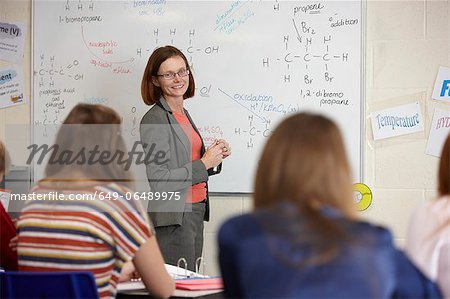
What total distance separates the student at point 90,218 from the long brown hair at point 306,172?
0.64 m

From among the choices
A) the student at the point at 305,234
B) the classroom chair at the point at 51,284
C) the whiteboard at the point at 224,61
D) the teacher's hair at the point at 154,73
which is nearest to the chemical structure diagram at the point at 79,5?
the whiteboard at the point at 224,61

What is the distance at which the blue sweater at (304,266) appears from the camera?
135cm

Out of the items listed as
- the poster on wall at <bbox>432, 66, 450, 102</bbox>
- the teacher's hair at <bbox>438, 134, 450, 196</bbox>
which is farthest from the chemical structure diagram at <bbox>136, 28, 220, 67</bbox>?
the teacher's hair at <bbox>438, 134, 450, 196</bbox>

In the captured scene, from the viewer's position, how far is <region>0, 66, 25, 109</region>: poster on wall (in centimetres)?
439

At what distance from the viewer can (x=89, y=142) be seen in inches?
82.7

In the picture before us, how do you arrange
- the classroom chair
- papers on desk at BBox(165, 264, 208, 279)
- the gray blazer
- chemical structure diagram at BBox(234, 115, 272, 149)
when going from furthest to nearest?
chemical structure diagram at BBox(234, 115, 272, 149)
the gray blazer
papers on desk at BBox(165, 264, 208, 279)
the classroom chair

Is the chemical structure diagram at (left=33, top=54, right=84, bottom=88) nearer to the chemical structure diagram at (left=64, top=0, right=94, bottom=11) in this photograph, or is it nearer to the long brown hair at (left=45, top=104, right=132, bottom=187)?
the chemical structure diagram at (left=64, top=0, right=94, bottom=11)

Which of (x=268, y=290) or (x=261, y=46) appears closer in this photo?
(x=268, y=290)

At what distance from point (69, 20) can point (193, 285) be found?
2515 millimetres

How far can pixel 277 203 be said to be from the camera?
55.9 inches

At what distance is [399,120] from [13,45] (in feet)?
7.69

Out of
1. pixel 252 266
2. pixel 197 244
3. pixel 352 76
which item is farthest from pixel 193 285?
pixel 352 76

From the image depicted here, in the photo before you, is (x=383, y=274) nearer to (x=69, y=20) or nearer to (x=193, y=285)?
(x=193, y=285)

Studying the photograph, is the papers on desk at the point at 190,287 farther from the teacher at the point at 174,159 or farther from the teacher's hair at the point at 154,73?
the teacher's hair at the point at 154,73
